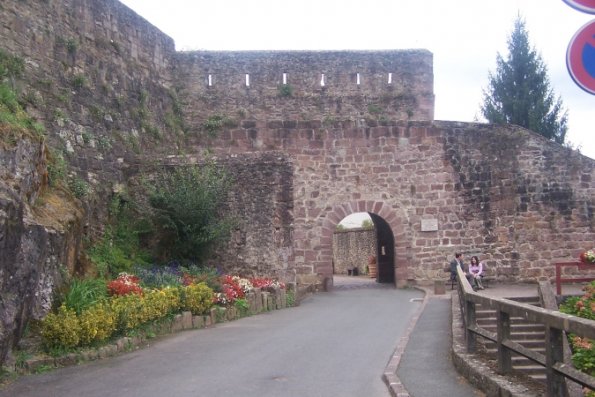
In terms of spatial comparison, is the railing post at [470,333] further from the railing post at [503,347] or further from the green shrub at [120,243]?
the green shrub at [120,243]

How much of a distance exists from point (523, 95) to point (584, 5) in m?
27.9

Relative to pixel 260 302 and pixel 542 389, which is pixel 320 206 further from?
pixel 542 389

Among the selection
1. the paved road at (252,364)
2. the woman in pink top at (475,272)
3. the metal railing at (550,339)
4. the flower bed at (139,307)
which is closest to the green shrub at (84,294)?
the flower bed at (139,307)

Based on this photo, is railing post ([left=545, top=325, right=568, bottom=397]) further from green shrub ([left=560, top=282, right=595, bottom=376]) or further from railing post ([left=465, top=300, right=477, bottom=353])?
green shrub ([left=560, top=282, right=595, bottom=376])

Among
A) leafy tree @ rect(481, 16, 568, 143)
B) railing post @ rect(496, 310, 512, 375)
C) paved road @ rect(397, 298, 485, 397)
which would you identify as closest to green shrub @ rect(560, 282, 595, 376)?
paved road @ rect(397, 298, 485, 397)

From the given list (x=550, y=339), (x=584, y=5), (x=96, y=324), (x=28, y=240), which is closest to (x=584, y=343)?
(x=550, y=339)

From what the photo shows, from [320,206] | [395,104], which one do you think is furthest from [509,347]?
[395,104]

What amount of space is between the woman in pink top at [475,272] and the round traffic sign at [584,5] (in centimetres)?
1376

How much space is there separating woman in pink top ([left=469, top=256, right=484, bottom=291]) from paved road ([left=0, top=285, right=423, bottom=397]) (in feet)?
16.1

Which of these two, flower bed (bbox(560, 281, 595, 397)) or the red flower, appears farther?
the red flower

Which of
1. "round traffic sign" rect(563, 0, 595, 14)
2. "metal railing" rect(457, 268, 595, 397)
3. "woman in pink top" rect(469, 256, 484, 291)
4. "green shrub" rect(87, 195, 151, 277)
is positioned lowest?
"woman in pink top" rect(469, 256, 484, 291)

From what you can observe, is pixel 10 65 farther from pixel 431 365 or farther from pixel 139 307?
pixel 431 365

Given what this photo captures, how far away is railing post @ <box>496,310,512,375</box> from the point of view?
6.64 meters

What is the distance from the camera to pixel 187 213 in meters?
15.0
